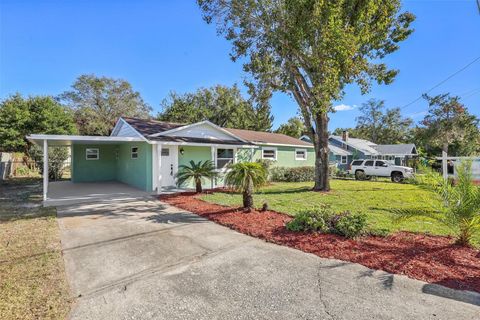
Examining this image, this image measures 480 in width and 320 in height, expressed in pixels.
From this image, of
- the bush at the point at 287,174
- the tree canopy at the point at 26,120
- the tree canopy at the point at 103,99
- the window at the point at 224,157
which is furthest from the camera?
the tree canopy at the point at 103,99

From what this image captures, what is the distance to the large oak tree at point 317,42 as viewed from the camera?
9.80m

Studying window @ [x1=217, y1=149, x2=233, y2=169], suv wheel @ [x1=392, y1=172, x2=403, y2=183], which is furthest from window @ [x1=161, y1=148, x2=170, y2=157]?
suv wheel @ [x1=392, y1=172, x2=403, y2=183]

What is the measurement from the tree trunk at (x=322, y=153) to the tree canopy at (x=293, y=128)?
98.8 ft

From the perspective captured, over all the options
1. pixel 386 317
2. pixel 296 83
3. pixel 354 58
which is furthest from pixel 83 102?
pixel 386 317

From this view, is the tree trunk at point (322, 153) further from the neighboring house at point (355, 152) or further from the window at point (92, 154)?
the neighboring house at point (355, 152)

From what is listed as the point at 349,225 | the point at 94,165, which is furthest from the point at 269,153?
the point at 349,225

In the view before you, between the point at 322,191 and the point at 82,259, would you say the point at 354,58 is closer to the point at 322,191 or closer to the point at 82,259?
the point at 322,191

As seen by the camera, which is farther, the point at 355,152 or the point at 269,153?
the point at 355,152

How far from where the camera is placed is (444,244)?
17.6ft

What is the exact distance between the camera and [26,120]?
70.8 ft

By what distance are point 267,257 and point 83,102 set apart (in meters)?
38.6

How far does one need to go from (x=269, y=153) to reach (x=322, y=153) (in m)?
6.24

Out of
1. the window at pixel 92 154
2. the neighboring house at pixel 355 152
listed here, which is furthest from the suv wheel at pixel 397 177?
the window at pixel 92 154

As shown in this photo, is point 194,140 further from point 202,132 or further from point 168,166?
point 168,166
